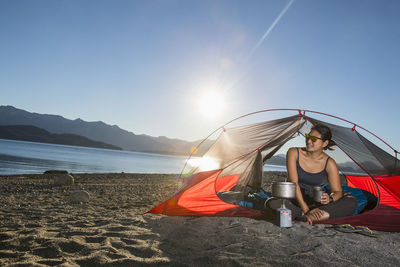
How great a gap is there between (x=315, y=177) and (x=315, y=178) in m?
0.02

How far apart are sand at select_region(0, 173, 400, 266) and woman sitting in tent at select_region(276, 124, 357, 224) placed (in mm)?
282

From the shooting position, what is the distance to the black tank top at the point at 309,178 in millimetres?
4336

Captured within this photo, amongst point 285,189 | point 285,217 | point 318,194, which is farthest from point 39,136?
point 285,189

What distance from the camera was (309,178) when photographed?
14.3ft

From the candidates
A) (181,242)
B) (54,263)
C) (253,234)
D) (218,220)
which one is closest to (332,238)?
(253,234)

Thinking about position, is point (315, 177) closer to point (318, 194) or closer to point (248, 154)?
point (318, 194)

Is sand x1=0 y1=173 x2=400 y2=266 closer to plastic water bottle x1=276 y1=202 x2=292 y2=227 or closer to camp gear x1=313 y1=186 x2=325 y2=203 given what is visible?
plastic water bottle x1=276 y1=202 x2=292 y2=227

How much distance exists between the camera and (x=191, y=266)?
2344mm

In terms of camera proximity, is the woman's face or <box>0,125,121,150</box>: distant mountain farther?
<box>0,125,121,150</box>: distant mountain

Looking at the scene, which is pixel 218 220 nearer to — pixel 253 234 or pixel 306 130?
pixel 253 234

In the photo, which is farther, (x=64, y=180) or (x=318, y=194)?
(x=64, y=180)

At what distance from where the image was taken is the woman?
13.3 feet

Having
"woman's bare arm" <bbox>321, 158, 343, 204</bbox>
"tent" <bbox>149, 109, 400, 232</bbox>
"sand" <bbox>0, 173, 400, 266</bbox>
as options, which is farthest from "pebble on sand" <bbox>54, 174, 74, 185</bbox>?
"woman's bare arm" <bbox>321, 158, 343, 204</bbox>

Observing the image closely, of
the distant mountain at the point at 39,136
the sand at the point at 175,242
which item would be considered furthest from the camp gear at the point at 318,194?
the distant mountain at the point at 39,136
